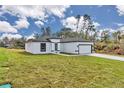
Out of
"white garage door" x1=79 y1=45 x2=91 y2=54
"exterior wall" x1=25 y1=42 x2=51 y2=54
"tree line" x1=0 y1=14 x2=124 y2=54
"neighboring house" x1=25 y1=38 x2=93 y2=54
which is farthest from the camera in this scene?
"exterior wall" x1=25 y1=42 x2=51 y2=54

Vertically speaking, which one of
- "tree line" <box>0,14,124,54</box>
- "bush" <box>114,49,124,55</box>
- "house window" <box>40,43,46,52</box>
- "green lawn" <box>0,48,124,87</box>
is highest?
"tree line" <box>0,14,124,54</box>

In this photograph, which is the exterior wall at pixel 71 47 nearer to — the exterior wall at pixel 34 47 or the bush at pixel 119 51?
the exterior wall at pixel 34 47

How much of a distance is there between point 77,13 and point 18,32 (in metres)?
1.75

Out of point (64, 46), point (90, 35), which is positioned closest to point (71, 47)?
point (64, 46)

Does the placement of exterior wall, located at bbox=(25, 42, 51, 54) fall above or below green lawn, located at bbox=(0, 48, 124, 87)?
above

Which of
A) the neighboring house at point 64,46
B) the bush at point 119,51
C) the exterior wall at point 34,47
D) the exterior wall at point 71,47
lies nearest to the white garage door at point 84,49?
the neighboring house at point 64,46

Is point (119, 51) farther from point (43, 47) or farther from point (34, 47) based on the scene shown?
point (34, 47)

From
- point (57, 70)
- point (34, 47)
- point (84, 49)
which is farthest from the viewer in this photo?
point (34, 47)

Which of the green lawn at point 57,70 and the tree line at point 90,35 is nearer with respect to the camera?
the green lawn at point 57,70

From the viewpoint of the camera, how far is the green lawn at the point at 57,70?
6215mm

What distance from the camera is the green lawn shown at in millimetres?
6215

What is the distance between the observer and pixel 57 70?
23.9 ft

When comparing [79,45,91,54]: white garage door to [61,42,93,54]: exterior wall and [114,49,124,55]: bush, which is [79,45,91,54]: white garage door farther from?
[114,49,124,55]: bush

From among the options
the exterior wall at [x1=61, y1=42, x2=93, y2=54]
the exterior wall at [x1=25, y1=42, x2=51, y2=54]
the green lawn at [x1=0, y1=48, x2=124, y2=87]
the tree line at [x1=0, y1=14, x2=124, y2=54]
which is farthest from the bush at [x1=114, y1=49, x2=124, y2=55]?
the exterior wall at [x1=25, y1=42, x2=51, y2=54]
